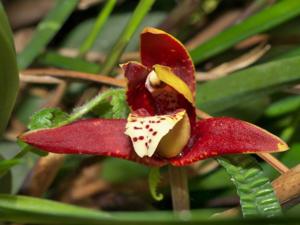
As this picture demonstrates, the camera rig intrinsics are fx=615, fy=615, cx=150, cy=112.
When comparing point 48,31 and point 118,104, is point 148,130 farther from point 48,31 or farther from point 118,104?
point 48,31

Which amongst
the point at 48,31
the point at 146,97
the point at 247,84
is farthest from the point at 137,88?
the point at 48,31

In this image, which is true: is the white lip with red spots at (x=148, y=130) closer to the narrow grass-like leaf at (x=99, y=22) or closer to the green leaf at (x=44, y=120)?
the green leaf at (x=44, y=120)

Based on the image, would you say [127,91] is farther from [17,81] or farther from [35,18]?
[35,18]

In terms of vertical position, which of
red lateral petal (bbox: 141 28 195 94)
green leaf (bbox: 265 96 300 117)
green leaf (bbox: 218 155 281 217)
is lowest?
green leaf (bbox: 265 96 300 117)

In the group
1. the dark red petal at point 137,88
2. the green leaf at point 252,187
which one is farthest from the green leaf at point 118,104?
the green leaf at point 252,187

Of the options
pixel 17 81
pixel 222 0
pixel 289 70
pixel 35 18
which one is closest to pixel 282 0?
pixel 289 70

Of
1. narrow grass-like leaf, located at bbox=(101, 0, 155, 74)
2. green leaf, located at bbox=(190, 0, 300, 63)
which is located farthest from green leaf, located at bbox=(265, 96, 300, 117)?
narrow grass-like leaf, located at bbox=(101, 0, 155, 74)

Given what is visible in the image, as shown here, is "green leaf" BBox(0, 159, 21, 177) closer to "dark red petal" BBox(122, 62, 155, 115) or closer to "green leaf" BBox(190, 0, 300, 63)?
"dark red petal" BBox(122, 62, 155, 115)
